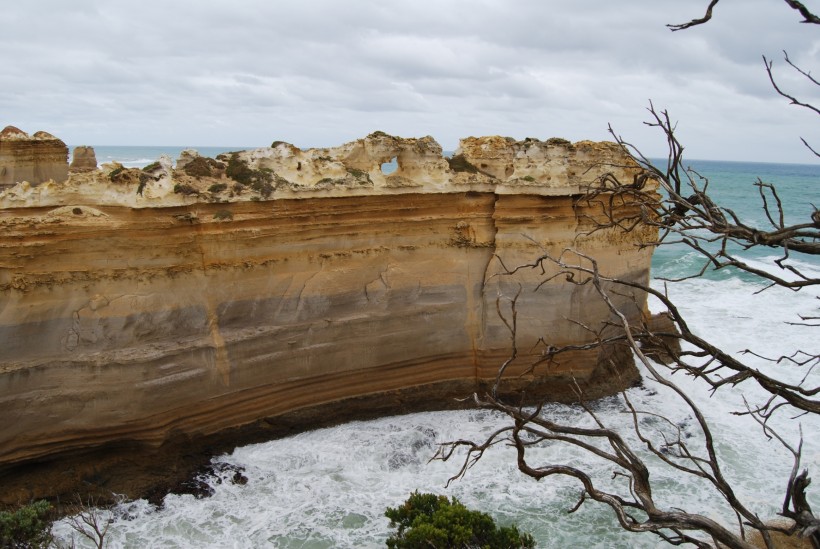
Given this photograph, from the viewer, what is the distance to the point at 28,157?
13.0 m

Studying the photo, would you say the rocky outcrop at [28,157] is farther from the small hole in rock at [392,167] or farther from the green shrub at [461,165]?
the green shrub at [461,165]

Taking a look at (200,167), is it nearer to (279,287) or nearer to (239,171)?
(239,171)

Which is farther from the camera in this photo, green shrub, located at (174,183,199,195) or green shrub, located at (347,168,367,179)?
green shrub, located at (347,168,367,179)

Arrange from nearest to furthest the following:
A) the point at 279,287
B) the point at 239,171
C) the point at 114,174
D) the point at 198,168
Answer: the point at 114,174 → the point at 198,168 → the point at 239,171 → the point at 279,287

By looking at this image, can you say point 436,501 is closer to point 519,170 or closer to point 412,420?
point 412,420

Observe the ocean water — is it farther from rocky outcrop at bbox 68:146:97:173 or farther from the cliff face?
rocky outcrop at bbox 68:146:97:173

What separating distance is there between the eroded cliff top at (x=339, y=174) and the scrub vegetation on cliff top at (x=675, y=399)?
77cm

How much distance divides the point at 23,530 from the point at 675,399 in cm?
974

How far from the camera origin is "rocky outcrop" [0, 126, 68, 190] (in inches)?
506

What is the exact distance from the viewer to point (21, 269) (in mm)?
7719

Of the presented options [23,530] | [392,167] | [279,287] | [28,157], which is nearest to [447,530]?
[279,287]

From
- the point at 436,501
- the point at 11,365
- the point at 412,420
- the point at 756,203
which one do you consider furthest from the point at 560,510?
the point at 756,203

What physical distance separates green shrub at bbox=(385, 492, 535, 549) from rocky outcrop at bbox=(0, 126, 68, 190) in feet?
32.3

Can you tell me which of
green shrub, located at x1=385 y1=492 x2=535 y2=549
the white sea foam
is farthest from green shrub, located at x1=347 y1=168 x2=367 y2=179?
green shrub, located at x1=385 y1=492 x2=535 y2=549
